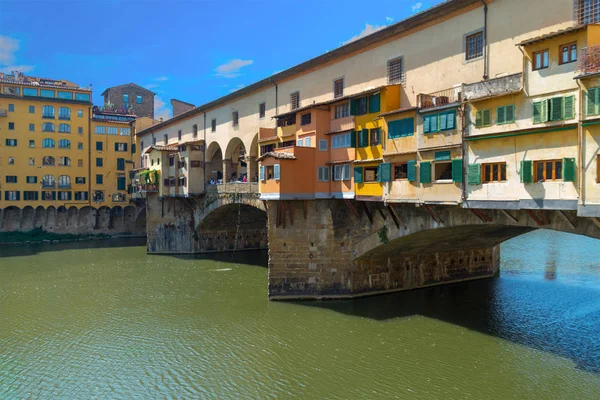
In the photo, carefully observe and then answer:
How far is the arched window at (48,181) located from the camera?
55516 mm

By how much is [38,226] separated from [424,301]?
49.9 m

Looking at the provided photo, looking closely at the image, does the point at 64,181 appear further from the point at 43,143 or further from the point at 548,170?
the point at 548,170

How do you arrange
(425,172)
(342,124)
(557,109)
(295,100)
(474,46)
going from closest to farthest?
(557,109) < (474,46) < (425,172) < (342,124) < (295,100)

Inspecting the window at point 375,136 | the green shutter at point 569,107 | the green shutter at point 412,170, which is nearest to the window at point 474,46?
the green shutter at point 412,170

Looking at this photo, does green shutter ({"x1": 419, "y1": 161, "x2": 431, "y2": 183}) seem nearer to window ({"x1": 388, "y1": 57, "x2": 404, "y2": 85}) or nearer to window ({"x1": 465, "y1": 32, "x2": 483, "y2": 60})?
window ({"x1": 465, "y1": 32, "x2": 483, "y2": 60})

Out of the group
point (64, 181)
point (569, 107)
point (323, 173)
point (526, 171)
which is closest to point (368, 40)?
point (323, 173)

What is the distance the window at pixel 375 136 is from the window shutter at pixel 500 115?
21.8 feet

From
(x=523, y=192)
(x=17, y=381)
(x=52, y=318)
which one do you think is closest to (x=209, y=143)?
(x=52, y=318)

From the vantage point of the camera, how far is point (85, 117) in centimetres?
5853

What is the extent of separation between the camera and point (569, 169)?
1388cm

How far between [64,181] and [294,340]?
48.6 metres

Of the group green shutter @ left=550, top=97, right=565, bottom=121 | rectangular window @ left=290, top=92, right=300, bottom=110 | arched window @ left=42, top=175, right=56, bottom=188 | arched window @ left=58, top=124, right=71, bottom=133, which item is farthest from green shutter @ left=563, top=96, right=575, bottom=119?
arched window @ left=58, top=124, right=71, bottom=133

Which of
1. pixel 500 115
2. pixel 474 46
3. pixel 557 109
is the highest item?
pixel 474 46

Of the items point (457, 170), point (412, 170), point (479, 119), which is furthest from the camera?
point (412, 170)
